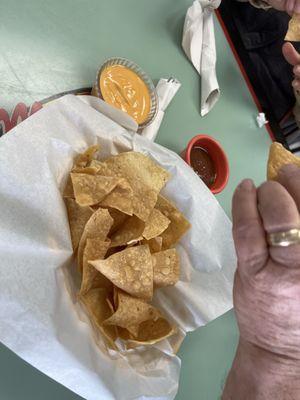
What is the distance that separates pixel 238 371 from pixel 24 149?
26.1 inches

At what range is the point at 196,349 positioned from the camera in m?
1.27

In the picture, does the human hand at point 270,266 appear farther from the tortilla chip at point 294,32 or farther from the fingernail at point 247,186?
the tortilla chip at point 294,32

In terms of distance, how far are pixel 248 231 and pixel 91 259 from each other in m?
0.49

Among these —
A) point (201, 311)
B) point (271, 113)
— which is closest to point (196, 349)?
point (201, 311)

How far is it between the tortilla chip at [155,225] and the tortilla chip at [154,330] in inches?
8.7

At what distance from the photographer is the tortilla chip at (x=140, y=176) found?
1.12 m

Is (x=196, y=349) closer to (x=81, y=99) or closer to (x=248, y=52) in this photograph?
(x=81, y=99)

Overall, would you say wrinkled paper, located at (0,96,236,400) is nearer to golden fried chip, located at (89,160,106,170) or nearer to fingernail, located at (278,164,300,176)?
golden fried chip, located at (89,160,106,170)

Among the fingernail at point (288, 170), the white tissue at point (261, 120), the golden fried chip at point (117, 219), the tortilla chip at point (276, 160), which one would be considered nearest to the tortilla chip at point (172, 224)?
the golden fried chip at point (117, 219)

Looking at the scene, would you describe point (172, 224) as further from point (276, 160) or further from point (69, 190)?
point (276, 160)

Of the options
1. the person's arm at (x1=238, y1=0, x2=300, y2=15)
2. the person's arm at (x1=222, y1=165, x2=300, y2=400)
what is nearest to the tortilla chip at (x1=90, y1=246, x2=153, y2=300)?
the person's arm at (x1=222, y1=165, x2=300, y2=400)

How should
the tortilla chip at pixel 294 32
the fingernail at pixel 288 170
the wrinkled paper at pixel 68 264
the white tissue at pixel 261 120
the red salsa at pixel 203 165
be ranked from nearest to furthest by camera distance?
the fingernail at pixel 288 170, the wrinkled paper at pixel 68 264, the red salsa at pixel 203 165, the tortilla chip at pixel 294 32, the white tissue at pixel 261 120

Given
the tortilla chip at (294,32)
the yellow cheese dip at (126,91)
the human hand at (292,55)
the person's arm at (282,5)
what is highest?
the person's arm at (282,5)

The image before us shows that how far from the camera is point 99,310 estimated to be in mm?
1034
